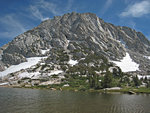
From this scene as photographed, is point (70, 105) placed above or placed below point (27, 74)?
below

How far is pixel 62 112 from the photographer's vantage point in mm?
27016

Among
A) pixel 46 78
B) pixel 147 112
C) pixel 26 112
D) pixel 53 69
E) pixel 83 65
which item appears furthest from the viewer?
pixel 83 65

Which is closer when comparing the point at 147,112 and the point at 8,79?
the point at 147,112

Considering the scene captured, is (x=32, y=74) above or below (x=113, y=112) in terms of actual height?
above

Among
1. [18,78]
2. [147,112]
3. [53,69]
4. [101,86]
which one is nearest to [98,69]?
[53,69]

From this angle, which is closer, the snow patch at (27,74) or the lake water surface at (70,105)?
the lake water surface at (70,105)

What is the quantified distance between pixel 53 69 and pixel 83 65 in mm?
44574

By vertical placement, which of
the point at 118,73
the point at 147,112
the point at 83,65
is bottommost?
the point at 147,112

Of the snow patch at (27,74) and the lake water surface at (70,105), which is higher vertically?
the snow patch at (27,74)

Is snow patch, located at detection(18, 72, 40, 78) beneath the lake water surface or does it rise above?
above

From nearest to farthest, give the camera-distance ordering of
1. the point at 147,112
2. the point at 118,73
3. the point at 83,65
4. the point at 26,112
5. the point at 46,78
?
the point at 26,112 < the point at 147,112 < the point at 46,78 < the point at 118,73 < the point at 83,65

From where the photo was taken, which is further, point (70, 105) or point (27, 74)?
point (27, 74)

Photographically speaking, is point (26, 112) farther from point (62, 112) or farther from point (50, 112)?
point (62, 112)

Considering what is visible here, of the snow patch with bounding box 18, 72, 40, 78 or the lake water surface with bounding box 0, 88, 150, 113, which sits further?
the snow patch with bounding box 18, 72, 40, 78
